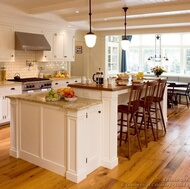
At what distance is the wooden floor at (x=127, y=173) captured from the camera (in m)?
3.21

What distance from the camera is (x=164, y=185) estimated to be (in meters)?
3.21

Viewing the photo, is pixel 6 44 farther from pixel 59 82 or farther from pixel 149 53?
pixel 149 53

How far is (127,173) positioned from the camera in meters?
3.54

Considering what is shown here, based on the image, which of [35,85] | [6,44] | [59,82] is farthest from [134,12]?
[6,44]

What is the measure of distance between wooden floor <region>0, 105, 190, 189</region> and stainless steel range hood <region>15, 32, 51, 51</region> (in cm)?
→ 266

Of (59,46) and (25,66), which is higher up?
(59,46)

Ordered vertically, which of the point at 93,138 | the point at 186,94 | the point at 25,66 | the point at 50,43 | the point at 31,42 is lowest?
the point at 93,138

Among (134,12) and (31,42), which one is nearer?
(134,12)

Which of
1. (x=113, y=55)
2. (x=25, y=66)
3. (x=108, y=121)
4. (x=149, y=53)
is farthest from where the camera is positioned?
(x=149, y=53)

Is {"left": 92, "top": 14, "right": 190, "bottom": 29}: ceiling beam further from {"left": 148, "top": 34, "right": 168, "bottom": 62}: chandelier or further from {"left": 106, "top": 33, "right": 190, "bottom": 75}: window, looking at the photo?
{"left": 148, "top": 34, "right": 168, "bottom": 62}: chandelier

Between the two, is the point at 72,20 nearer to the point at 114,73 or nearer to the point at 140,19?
the point at 140,19

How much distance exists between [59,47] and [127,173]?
16.8ft

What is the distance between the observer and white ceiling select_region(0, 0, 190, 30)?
5.23 metres

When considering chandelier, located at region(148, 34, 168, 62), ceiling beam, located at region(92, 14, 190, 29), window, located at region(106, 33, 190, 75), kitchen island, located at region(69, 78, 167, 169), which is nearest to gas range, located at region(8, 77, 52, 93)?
ceiling beam, located at region(92, 14, 190, 29)
